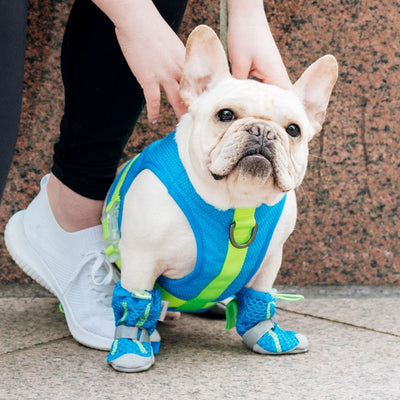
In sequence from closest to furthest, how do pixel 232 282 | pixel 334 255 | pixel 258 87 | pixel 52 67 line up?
pixel 258 87 < pixel 232 282 < pixel 52 67 < pixel 334 255

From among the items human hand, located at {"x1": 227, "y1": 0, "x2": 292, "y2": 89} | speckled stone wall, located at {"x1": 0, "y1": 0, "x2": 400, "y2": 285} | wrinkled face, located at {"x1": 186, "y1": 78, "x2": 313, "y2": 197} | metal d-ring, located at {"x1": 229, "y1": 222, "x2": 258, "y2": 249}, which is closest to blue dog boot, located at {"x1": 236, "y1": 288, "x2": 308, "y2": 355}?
metal d-ring, located at {"x1": 229, "y1": 222, "x2": 258, "y2": 249}

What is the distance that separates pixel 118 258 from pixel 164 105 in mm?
836

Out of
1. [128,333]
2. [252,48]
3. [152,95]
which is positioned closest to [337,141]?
[252,48]

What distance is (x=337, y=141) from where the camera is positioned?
2664mm

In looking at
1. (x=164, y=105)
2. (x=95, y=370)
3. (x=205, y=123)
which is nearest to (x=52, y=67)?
(x=164, y=105)

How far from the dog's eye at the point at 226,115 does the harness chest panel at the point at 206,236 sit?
0.59 feet

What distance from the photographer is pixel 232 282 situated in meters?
1.82

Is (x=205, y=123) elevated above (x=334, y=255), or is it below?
above

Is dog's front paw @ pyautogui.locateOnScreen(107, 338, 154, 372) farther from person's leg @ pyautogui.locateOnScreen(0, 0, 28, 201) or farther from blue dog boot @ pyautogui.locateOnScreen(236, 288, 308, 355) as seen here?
person's leg @ pyautogui.locateOnScreen(0, 0, 28, 201)

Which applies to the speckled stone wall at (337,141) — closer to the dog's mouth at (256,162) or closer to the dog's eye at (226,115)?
the dog's eye at (226,115)

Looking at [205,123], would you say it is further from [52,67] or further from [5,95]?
[52,67]

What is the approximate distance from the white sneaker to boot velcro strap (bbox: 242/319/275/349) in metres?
0.42

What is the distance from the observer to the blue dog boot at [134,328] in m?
1.72

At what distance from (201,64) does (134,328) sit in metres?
0.76
